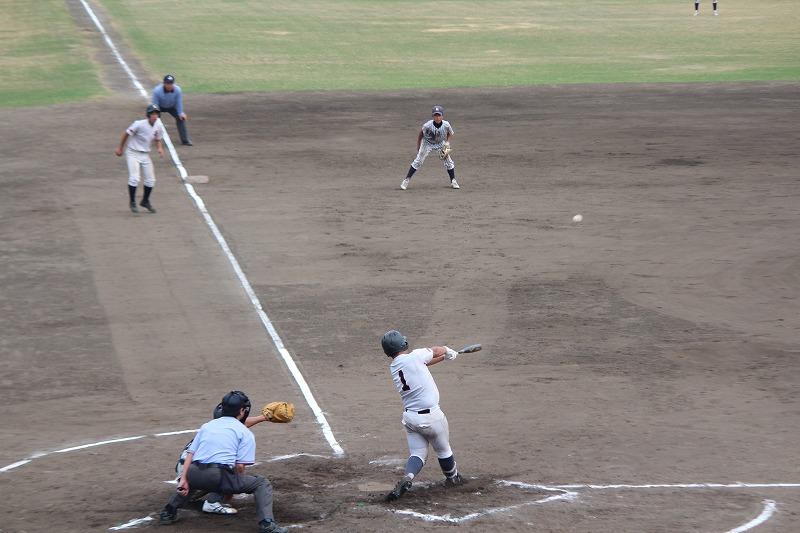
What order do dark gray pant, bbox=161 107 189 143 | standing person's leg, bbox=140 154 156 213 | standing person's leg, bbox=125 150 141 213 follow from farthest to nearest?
1. dark gray pant, bbox=161 107 189 143
2. standing person's leg, bbox=140 154 156 213
3. standing person's leg, bbox=125 150 141 213

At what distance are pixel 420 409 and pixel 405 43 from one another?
3788 centimetres

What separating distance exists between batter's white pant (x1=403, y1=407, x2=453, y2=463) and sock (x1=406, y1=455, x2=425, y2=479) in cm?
8

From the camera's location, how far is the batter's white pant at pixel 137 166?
2234 centimetres

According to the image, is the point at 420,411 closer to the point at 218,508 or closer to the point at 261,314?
the point at 218,508

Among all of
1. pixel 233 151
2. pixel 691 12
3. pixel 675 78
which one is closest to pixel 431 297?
pixel 233 151

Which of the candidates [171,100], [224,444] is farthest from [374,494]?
[171,100]

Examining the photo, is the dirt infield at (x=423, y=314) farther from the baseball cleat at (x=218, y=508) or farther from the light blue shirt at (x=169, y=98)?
the light blue shirt at (x=169, y=98)

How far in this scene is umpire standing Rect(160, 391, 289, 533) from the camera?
32.3 ft

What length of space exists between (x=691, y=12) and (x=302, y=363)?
4685 centimetres

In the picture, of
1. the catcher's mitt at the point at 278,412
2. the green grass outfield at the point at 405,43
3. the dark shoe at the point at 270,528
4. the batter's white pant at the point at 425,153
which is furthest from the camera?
the green grass outfield at the point at 405,43

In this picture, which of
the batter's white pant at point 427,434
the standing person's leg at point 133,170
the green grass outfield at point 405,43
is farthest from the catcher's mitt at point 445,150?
the batter's white pant at point 427,434

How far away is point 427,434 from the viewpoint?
10.9 metres

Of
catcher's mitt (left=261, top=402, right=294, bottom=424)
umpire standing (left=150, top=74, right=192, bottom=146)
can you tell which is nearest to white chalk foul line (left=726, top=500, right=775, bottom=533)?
catcher's mitt (left=261, top=402, right=294, bottom=424)

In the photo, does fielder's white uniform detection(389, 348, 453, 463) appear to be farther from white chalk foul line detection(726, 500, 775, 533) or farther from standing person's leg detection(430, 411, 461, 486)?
white chalk foul line detection(726, 500, 775, 533)
